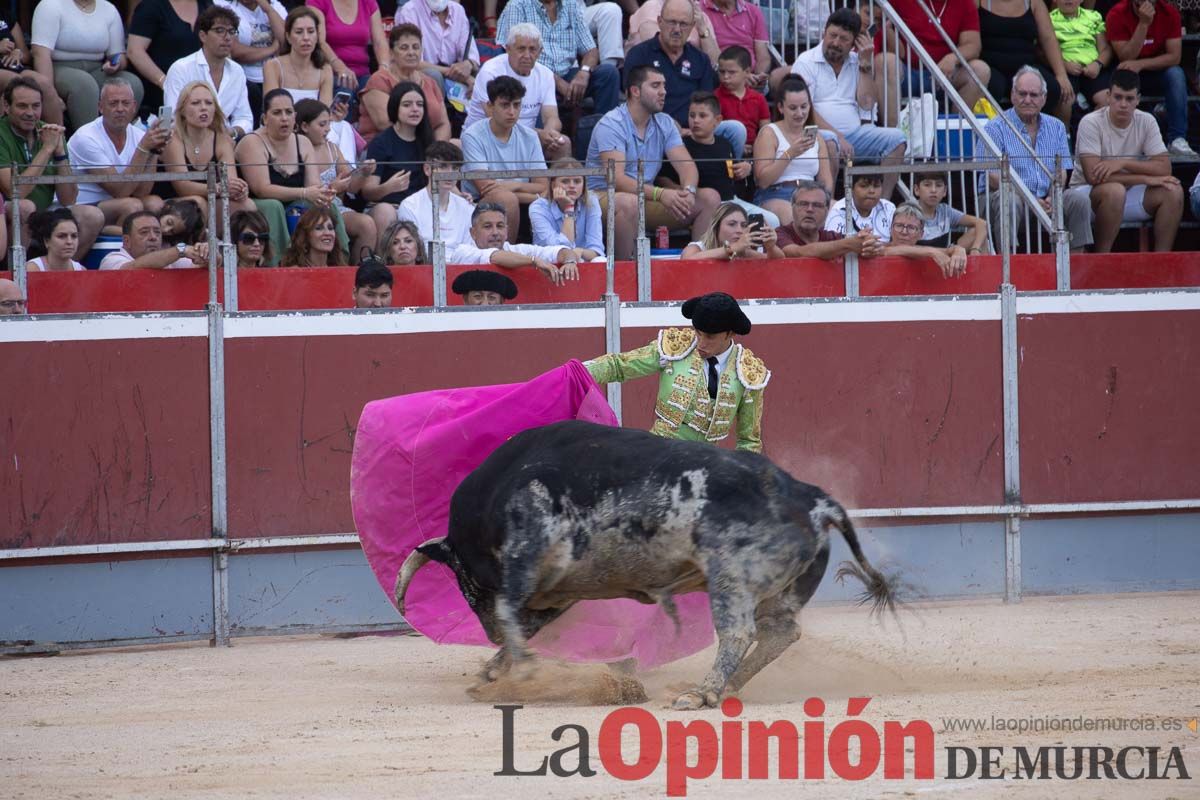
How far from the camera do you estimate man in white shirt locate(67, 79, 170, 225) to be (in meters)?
6.94

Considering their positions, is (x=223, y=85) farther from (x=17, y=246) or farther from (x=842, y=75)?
(x=842, y=75)

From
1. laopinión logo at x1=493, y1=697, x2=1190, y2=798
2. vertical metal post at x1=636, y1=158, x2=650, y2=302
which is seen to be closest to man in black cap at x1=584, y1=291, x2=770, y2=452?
laopinión logo at x1=493, y1=697, x2=1190, y2=798

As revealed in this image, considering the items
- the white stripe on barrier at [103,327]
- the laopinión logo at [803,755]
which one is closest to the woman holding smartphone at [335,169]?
the white stripe on barrier at [103,327]

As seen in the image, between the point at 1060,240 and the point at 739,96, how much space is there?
210cm

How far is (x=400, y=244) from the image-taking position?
7.08 metres

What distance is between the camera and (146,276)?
22.2 feet

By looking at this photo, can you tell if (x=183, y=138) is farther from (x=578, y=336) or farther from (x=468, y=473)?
(x=468, y=473)

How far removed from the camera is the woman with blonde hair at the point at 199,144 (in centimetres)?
696

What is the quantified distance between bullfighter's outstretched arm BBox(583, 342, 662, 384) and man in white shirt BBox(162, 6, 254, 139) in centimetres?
322

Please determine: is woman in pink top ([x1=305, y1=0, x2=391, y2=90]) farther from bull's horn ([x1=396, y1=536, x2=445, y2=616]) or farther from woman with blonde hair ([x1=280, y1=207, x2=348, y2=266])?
bull's horn ([x1=396, y1=536, x2=445, y2=616])

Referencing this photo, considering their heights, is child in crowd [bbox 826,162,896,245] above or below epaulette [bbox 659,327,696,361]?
above

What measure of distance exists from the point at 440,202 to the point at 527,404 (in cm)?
210

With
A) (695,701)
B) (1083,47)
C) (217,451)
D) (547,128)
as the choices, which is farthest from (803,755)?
(1083,47)

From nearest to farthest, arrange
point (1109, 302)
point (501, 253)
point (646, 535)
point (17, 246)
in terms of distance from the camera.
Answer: point (646, 535)
point (17, 246)
point (501, 253)
point (1109, 302)
